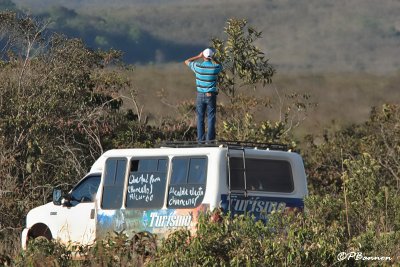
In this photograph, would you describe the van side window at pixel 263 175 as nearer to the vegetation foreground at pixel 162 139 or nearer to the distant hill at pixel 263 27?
the vegetation foreground at pixel 162 139

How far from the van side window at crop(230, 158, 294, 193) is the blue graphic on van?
0.45 feet

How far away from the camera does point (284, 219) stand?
16.2 m

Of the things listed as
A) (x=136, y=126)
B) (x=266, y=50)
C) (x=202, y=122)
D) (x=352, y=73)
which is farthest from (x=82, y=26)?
(x=202, y=122)

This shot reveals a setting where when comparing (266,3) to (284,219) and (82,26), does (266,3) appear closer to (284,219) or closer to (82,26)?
(82,26)

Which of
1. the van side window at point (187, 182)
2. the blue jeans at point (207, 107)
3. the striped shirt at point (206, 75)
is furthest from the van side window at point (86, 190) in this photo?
the striped shirt at point (206, 75)

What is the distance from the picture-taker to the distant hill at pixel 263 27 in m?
80.2

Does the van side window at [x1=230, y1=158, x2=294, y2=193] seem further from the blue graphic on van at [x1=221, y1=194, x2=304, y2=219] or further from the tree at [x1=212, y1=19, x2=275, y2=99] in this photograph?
the tree at [x1=212, y1=19, x2=275, y2=99]

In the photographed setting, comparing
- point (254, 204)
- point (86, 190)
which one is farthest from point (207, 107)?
point (254, 204)

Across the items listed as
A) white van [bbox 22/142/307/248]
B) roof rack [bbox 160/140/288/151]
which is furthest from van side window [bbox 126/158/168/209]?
roof rack [bbox 160/140/288/151]

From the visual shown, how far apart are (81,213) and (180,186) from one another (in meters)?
1.92

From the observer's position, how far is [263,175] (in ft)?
59.9

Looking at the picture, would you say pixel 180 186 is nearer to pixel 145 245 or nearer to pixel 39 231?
pixel 145 245

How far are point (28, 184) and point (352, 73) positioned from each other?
24.4 meters

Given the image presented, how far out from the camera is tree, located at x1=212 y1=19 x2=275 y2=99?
28.1 metres
